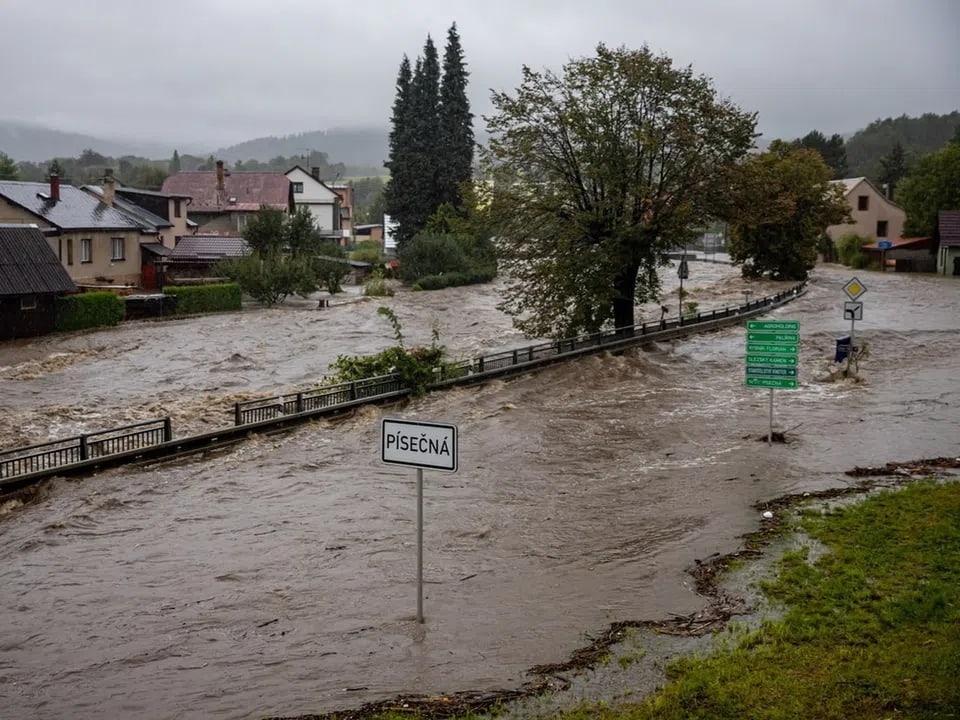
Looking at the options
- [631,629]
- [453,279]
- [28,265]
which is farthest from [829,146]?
[631,629]

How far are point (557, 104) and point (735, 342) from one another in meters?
12.8

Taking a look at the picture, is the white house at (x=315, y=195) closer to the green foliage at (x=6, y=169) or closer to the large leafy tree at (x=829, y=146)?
the green foliage at (x=6, y=169)

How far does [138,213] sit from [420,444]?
2353 inches

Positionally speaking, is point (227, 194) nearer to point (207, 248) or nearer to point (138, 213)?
point (138, 213)

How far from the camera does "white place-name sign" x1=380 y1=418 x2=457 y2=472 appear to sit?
10.6 metres

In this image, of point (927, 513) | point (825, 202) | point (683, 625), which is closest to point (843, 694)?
point (683, 625)

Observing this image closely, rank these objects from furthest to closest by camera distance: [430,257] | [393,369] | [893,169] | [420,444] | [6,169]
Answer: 1. [893,169]
2. [6,169]
3. [430,257]
4. [393,369]
5. [420,444]

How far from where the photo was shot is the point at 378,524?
1719 centimetres

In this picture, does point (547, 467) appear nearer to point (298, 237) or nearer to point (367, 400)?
point (367, 400)

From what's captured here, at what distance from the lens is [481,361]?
30.8 meters

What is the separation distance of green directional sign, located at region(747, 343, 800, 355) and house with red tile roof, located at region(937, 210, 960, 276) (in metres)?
59.9

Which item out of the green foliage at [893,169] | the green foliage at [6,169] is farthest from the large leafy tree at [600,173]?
the green foliage at [893,169]

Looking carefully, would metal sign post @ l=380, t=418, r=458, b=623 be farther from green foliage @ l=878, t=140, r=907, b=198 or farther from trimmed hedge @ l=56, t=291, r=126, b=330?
green foliage @ l=878, t=140, r=907, b=198

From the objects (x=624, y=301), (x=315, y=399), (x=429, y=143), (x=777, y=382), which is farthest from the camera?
(x=429, y=143)
